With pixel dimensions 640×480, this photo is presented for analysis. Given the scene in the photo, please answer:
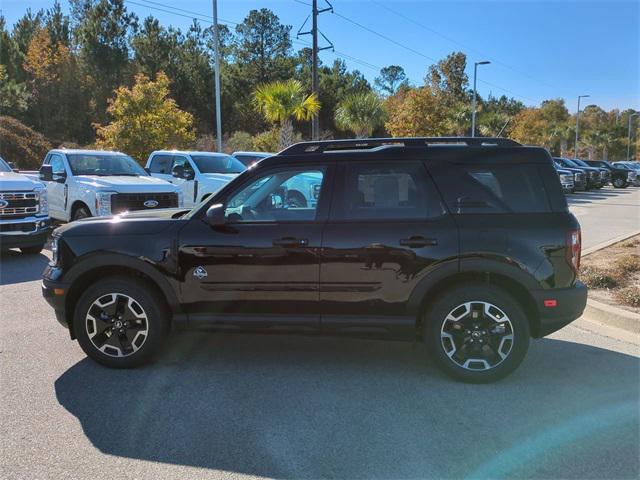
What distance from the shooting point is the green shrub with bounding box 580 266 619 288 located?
7371 millimetres

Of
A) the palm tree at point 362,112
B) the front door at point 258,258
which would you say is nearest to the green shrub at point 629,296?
the front door at point 258,258

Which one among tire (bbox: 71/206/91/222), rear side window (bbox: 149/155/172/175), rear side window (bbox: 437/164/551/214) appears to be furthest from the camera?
rear side window (bbox: 149/155/172/175)

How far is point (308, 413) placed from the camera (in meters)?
3.83

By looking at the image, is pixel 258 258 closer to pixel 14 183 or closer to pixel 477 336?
pixel 477 336

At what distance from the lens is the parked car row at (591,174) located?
27.2m

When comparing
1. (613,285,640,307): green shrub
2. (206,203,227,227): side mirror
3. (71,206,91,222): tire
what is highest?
(206,203,227,227): side mirror

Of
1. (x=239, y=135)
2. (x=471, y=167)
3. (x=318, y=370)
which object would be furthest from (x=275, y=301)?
(x=239, y=135)

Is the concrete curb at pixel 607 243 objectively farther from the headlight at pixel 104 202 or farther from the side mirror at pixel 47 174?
the side mirror at pixel 47 174

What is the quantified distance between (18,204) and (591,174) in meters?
30.6

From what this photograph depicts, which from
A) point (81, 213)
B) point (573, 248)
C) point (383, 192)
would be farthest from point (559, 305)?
point (81, 213)

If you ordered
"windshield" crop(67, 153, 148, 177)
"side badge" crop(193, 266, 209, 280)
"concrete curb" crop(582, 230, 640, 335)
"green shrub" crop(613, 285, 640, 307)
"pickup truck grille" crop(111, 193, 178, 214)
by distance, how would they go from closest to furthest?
"side badge" crop(193, 266, 209, 280), "concrete curb" crop(582, 230, 640, 335), "green shrub" crop(613, 285, 640, 307), "pickup truck grille" crop(111, 193, 178, 214), "windshield" crop(67, 153, 148, 177)

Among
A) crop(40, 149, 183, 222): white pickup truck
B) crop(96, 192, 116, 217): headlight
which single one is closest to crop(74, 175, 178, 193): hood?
crop(40, 149, 183, 222): white pickup truck

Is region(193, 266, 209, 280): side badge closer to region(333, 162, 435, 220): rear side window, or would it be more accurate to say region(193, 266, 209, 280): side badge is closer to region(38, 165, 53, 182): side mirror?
region(333, 162, 435, 220): rear side window

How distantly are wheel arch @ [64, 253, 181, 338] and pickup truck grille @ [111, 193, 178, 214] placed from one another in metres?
5.42
